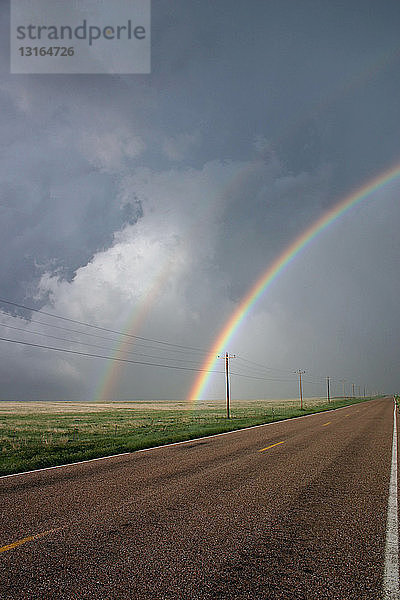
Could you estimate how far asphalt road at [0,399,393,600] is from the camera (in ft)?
14.4

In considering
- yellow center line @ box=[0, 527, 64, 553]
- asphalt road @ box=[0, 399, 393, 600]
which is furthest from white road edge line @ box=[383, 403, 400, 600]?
yellow center line @ box=[0, 527, 64, 553]

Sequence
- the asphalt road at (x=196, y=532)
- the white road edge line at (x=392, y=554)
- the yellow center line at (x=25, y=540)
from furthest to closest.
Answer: the yellow center line at (x=25, y=540), the asphalt road at (x=196, y=532), the white road edge line at (x=392, y=554)

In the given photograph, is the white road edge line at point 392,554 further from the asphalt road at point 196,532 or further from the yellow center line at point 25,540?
the yellow center line at point 25,540

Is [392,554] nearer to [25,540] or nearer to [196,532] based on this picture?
[196,532]

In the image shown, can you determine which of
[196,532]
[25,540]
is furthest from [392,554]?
[25,540]

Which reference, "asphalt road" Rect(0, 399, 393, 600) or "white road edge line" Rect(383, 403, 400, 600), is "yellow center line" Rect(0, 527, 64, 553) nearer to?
"asphalt road" Rect(0, 399, 393, 600)

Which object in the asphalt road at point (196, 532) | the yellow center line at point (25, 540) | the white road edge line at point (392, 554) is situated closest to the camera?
the white road edge line at point (392, 554)

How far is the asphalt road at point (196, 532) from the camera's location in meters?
4.38

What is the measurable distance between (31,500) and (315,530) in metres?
5.54

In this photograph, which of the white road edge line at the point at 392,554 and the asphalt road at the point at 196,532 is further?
the asphalt road at the point at 196,532

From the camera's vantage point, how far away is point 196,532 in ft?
19.8

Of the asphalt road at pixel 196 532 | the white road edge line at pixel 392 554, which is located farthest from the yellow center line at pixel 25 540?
the white road edge line at pixel 392 554

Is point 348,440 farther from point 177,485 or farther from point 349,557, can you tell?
point 349,557

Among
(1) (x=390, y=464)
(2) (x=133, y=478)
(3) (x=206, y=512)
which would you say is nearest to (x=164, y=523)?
(3) (x=206, y=512)
